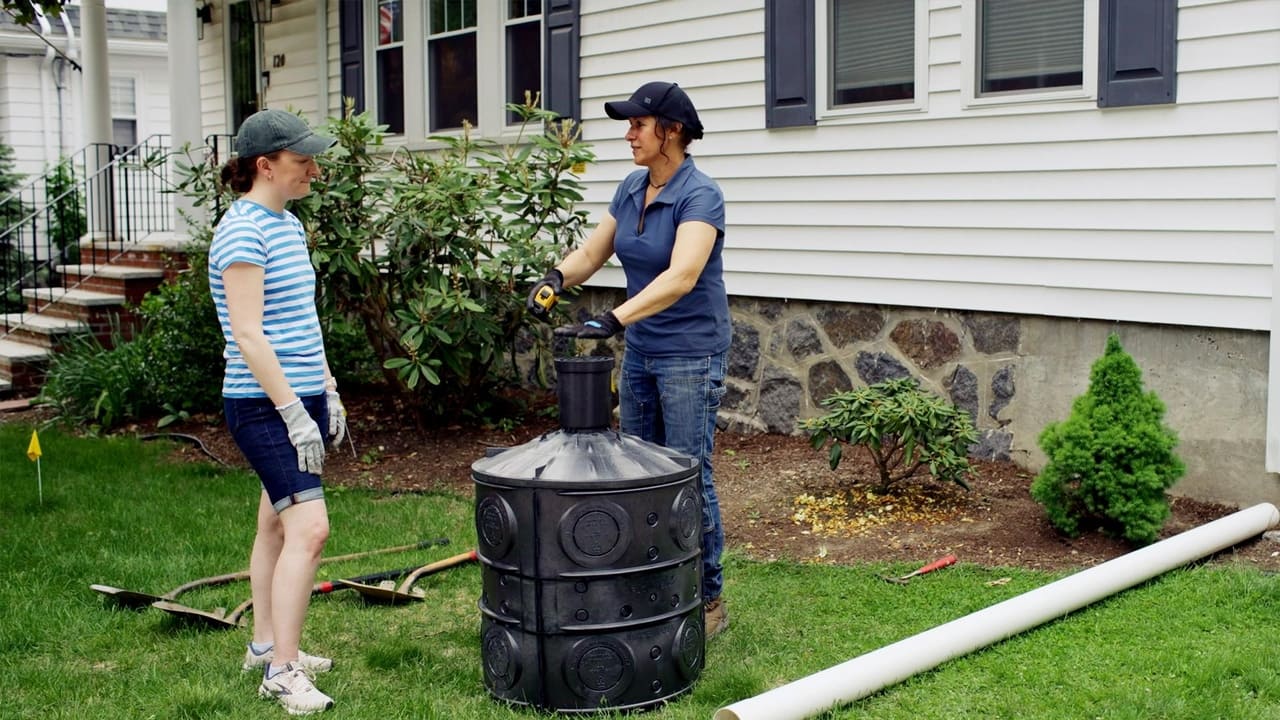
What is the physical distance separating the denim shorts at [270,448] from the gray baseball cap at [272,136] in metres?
0.70

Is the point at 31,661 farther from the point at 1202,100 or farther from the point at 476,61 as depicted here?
the point at 476,61

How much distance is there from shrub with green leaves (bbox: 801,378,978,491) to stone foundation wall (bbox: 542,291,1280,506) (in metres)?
0.64

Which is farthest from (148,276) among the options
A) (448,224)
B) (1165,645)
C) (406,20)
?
(1165,645)

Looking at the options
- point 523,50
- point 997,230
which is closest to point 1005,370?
point 997,230

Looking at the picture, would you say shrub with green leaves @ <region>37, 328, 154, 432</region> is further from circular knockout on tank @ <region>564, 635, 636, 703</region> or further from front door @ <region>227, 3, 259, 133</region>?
circular knockout on tank @ <region>564, 635, 636, 703</region>

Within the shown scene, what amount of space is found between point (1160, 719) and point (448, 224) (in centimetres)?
509

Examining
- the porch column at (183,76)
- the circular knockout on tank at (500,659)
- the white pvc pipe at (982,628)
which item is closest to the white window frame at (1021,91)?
the white pvc pipe at (982,628)

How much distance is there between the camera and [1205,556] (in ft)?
17.1

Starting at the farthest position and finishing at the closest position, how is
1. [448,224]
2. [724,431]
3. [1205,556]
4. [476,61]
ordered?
[476,61]
[724,431]
[448,224]
[1205,556]

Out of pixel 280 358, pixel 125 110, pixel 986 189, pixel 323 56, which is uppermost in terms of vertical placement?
pixel 125 110

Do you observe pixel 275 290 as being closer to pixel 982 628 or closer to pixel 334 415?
pixel 334 415

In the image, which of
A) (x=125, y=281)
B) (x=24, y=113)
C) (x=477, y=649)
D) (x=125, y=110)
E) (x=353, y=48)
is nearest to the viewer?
(x=477, y=649)

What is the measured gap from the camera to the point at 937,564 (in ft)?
17.5

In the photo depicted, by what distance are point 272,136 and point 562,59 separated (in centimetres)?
543
